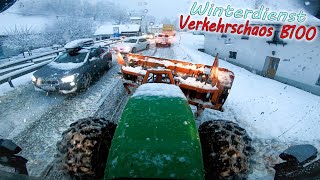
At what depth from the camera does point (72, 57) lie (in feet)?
32.6

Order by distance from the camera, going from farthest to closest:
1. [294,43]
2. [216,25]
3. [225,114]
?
[216,25], [294,43], [225,114]

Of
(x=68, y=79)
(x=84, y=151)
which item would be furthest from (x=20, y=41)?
(x=84, y=151)

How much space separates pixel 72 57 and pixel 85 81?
5.16 ft

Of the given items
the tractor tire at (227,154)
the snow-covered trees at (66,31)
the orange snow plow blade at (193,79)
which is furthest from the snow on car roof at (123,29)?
the tractor tire at (227,154)

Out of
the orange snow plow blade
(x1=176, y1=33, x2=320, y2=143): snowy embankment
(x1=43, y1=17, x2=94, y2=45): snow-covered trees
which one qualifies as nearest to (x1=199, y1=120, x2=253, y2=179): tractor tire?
the orange snow plow blade

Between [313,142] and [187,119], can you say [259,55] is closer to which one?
[313,142]

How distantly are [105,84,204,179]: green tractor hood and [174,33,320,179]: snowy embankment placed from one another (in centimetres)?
269

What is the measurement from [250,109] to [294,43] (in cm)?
840

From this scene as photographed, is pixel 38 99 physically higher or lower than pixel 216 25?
lower

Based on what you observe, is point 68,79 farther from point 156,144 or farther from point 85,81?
point 156,144

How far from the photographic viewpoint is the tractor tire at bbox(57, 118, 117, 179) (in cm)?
338

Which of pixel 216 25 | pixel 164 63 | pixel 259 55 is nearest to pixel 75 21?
pixel 216 25

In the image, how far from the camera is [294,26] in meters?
14.1

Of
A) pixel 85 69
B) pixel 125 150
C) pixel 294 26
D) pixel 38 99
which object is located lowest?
pixel 38 99
